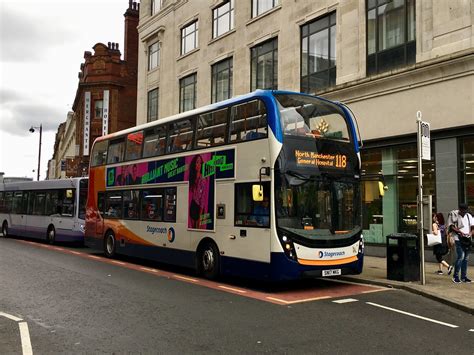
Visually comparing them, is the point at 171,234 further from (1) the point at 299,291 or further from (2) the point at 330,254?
(2) the point at 330,254

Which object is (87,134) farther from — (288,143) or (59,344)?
(59,344)

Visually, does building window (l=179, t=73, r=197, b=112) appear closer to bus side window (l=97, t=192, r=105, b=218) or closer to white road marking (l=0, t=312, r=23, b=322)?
bus side window (l=97, t=192, r=105, b=218)

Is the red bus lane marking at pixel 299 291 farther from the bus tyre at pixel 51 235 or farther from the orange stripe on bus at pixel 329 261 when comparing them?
the bus tyre at pixel 51 235

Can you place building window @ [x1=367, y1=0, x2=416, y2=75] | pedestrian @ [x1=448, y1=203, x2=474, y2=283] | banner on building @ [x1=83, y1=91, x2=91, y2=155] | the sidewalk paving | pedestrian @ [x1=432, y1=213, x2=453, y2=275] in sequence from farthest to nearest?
banner on building @ [x1=83, y1=91, x2=91, y2=155] < building window @ [x1=367, y1=0, x2=416, y2=75] < pedestrian @ [x1=432, y1=213, x2=453, y2=275] < pedestrian @ [x1=448, y1=203, x2=474, y2=283] < the sidewalk paving

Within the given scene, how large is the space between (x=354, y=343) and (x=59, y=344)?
12.1 ft

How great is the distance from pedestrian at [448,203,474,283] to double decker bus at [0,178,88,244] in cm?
1387

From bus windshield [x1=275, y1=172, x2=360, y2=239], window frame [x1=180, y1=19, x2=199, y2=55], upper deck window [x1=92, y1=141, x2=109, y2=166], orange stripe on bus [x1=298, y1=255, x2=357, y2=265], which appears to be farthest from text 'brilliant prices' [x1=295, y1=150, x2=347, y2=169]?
window frame [x1=180, y1=19, x2=199, y2=55]

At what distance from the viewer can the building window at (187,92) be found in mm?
27594

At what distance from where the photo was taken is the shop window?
9711 mm


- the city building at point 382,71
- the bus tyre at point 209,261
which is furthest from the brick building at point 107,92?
the bus tyre at point 209,261

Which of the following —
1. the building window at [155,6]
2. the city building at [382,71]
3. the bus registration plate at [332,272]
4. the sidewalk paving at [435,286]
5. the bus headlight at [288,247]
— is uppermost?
the building window at [155,6]

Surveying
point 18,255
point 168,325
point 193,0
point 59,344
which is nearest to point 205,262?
point 168,325

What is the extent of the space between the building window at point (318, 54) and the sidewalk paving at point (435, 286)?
8.54 meters

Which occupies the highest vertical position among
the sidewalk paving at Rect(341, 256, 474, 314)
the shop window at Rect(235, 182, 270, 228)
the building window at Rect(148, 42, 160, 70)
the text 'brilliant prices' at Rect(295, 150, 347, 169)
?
the building window at Rect(148, 42, 160, 70)
